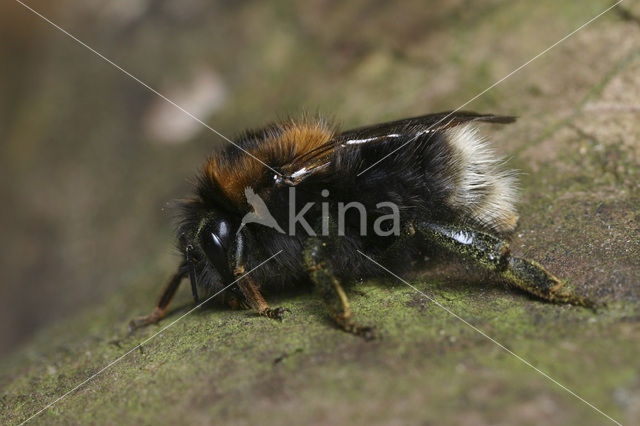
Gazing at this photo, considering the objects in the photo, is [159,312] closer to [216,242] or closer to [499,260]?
[216,242]

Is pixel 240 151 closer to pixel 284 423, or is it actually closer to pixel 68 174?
pixel 284 423

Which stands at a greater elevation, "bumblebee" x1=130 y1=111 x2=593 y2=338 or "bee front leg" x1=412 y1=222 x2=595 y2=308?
"bumblebee" x1=130 y1=111 x2=593 y2=338

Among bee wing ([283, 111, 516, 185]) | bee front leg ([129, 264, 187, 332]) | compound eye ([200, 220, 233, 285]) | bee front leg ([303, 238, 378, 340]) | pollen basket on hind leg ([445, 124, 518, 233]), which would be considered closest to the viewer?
bee front leg ([303, 238, 378, 340])

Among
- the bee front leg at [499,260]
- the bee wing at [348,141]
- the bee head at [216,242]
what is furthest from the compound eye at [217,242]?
the bee front leg at [499,260]

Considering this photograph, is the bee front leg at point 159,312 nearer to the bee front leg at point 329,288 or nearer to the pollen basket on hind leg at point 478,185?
the bee front leg at point 329,288

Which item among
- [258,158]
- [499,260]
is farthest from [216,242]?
[499,260]

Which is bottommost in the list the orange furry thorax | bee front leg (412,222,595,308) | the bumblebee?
bee front leg (412,222,595,308)

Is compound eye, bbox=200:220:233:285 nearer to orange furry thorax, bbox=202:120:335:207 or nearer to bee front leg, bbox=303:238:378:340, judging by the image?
orange furry thorax, bbox=202:120:335:207

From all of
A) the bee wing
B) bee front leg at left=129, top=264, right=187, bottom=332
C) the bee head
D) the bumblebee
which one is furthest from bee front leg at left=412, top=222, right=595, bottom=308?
bee front leg at left=129, top=264, right=187, bottom=332
